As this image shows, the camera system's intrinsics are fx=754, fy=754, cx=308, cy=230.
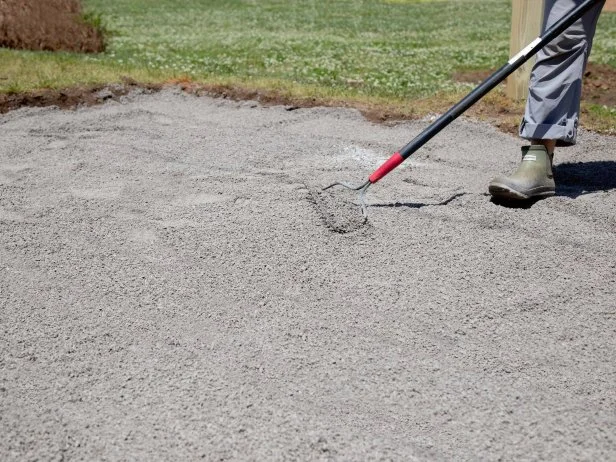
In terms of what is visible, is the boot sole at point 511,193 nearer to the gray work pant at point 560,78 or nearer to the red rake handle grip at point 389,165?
the gray work pant at point 560,78

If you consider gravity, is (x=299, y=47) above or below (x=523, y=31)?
below

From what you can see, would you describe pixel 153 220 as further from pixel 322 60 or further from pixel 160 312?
pixel 322 60

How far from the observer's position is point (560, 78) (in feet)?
12.1

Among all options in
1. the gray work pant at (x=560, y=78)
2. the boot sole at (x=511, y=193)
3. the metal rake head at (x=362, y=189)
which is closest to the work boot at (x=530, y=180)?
the boot sole at (x=511, y=193)

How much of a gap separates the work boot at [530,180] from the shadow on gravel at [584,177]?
0.53ft

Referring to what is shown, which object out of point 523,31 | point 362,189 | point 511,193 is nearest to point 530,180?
point 511,193

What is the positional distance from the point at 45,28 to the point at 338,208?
606cm

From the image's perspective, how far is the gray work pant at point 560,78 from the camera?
3633mm

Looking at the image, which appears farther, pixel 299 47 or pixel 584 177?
pixel 299 47

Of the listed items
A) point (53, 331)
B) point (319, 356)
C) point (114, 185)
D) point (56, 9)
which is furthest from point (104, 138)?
point (56, 9)

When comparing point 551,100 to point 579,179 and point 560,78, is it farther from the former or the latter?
point 579,179

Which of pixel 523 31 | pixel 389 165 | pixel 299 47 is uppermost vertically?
pixel 523 31

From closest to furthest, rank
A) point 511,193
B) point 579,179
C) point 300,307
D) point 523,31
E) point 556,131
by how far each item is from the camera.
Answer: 1. point 300,307
2. point 511,193
3. point 556,131
4. point 579,179
5. point 523,31

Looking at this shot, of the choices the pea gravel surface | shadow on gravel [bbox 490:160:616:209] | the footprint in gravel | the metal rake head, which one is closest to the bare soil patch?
the pea gravel surface
